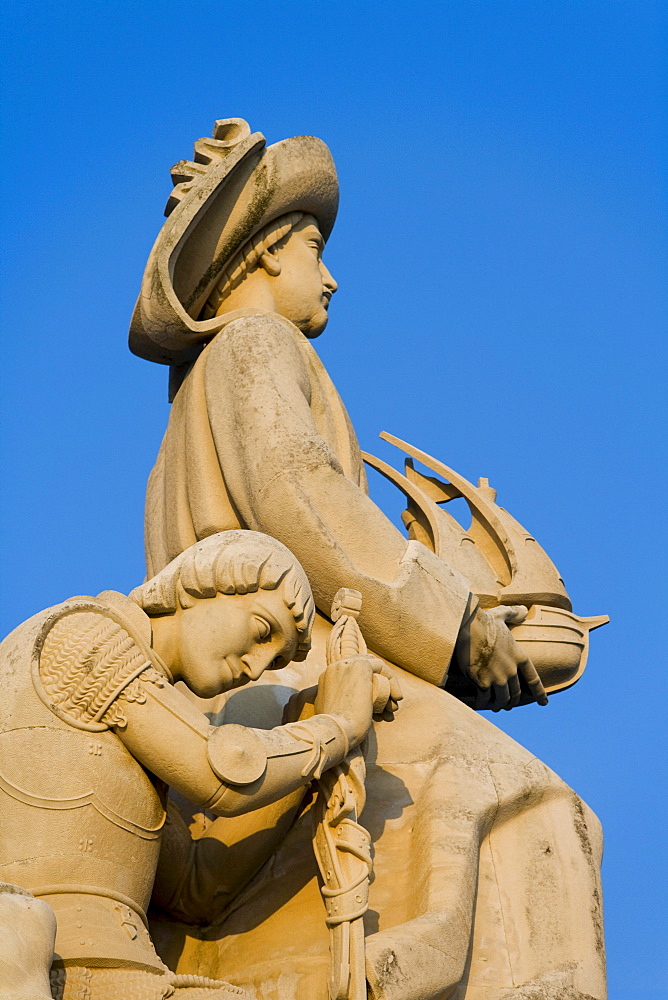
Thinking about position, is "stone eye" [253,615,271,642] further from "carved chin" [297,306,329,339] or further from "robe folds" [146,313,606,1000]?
"carved chin" [297,306,329,339]

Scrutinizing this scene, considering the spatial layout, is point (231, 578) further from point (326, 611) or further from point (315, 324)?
point (315, 324)

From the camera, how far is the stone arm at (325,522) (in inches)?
282

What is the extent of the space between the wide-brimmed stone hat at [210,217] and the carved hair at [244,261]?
0.17 feet

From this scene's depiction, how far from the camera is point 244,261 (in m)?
8.34

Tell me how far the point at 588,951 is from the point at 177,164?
4260 millimetres

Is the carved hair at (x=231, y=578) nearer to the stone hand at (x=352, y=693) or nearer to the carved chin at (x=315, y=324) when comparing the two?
the stone hand at (x=352, y=693)

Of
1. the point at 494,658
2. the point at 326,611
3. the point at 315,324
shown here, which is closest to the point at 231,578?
the point at 326,611

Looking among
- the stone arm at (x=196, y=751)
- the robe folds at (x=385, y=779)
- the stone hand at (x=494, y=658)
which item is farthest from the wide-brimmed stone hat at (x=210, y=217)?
the stone arm at (x=196, y=751)

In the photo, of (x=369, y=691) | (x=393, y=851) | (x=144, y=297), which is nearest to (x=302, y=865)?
(x=393, y=851)

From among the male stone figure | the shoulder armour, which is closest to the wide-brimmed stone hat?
the male stone figure

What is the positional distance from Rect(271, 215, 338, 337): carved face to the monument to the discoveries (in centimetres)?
1

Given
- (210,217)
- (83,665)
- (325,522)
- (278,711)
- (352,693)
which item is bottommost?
(83,665)

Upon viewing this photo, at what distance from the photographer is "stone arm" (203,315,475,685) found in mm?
7172

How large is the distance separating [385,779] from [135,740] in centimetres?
153
